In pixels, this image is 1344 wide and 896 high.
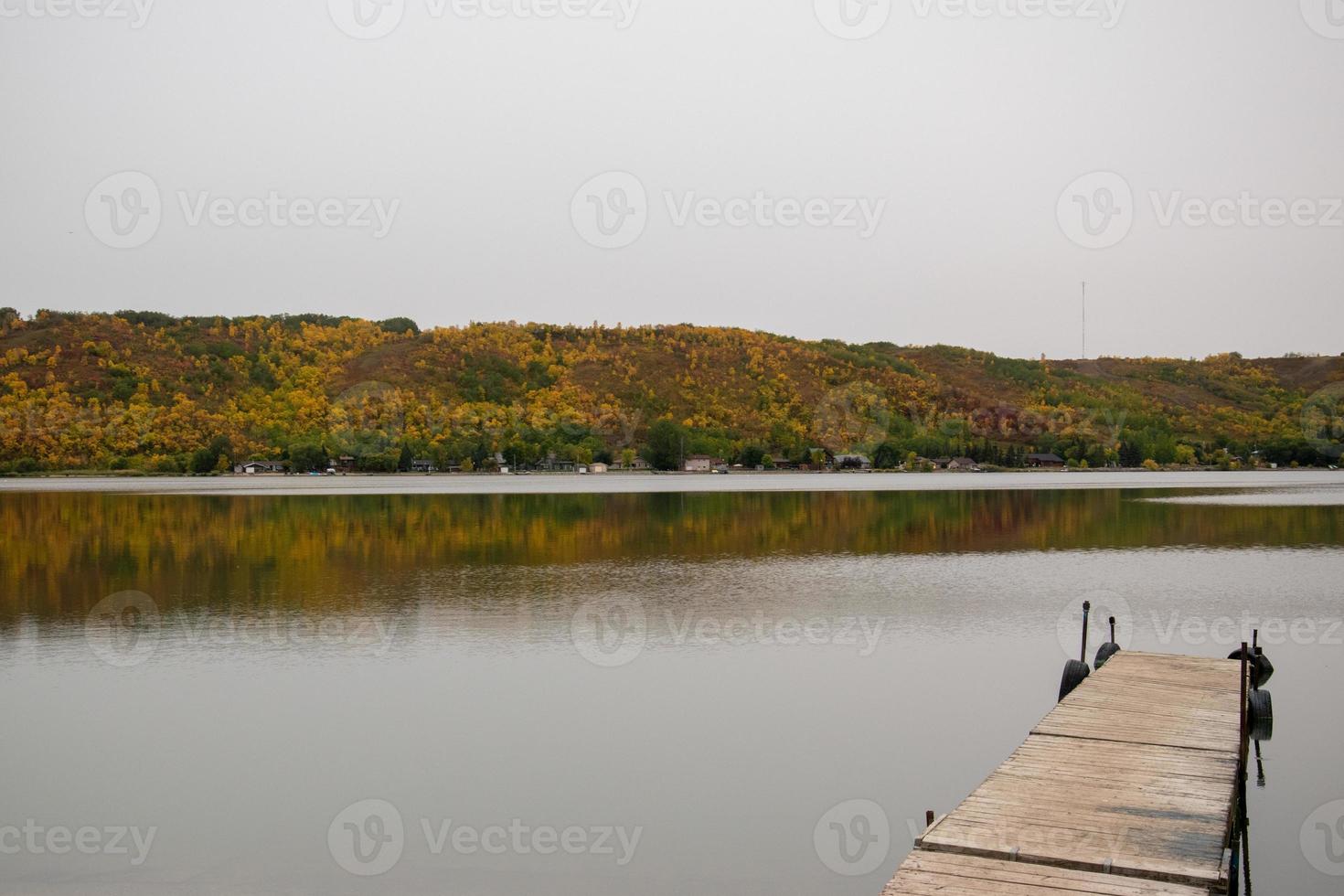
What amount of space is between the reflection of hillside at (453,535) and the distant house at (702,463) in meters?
66.0

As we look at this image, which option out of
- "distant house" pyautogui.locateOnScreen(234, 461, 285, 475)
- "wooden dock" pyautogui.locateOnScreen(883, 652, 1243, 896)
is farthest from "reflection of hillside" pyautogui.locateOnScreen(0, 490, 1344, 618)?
"distant house" pyautogui.locateOnScreen(234, 461, 285, 475)

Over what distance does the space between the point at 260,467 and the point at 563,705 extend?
11984 centimetres

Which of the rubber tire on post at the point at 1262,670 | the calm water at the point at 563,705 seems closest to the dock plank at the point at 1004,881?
the calm water at the point at 563,705

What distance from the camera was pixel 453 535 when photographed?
39.3 meters

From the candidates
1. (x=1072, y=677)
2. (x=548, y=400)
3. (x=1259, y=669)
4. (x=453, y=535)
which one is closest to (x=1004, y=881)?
(x=1072, y=677)

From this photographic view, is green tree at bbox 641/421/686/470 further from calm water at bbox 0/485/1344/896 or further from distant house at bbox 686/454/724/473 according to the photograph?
calm water at bbox 0/485/1344/896

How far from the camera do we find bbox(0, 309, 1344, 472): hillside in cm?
11825

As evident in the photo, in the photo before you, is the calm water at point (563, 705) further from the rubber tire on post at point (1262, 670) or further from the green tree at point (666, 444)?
the green tree at point (666, 444)

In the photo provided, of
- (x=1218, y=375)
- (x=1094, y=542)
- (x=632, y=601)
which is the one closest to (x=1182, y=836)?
(x=632, y=601)

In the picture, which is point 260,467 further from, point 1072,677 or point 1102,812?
point 1102,812

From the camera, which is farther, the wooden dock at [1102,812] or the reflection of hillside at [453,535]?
the reflection of hillside at [453,535]

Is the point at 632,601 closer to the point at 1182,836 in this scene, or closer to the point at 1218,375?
the point at 1182,836

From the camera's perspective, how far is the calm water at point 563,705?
368 inches

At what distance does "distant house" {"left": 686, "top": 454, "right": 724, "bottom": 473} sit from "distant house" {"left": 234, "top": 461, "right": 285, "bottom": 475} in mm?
45427
